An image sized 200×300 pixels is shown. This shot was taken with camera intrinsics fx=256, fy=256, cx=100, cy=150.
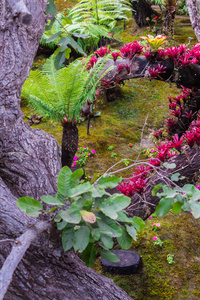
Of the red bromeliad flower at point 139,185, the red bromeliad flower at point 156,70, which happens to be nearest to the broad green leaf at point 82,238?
the red bromeliad flower at point 139,185

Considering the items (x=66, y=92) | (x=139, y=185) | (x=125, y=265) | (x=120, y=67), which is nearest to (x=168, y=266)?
(x=125, y=265)

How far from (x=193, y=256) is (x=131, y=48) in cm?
251

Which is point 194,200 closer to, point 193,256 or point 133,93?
point 193,256

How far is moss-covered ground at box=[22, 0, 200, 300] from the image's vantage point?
2.54 metres

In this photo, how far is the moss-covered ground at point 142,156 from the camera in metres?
2.54

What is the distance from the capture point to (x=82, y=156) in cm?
421

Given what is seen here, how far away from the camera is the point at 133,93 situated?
5980 millimetres

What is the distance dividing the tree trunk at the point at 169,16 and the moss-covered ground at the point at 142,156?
0.35 meters

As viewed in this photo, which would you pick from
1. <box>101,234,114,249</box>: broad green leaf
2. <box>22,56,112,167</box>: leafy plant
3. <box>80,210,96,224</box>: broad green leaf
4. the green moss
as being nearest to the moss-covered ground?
the green moss

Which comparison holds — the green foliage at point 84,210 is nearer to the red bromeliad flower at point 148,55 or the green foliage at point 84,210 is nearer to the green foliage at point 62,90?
the green foliage at point 62,90

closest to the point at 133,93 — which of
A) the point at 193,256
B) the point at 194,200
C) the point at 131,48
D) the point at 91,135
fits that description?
the point at 91,135

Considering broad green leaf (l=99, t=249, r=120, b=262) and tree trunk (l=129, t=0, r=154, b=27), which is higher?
tree trunk (l=129, t=0, r=154, b=27)

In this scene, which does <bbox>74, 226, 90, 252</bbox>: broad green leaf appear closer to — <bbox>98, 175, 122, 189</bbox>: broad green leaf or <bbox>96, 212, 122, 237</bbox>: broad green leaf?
<bbox>96, 212, 122, 237</bbox>: broad green leaf

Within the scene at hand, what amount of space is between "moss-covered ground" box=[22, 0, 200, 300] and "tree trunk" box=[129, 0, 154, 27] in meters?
0.35
